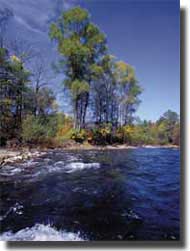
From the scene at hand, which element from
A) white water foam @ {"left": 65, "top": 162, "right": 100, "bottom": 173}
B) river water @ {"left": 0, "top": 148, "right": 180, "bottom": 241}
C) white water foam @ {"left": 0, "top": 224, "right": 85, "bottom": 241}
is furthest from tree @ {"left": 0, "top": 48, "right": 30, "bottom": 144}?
white water foam @ {"left": 0, "top": 224, "right": 85, "bottom": 241}

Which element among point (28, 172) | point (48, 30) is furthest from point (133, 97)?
point (28, 172)

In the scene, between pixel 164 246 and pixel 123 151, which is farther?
pixel 123 151

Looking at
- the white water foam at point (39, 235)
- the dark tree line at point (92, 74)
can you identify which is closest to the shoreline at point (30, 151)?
the dark tree line at point (92, 74)

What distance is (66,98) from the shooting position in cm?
193

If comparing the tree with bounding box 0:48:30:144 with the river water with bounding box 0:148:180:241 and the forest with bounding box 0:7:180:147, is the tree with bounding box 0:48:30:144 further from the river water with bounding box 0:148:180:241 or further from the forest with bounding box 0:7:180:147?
the river water with bounding box 0:148:180:241

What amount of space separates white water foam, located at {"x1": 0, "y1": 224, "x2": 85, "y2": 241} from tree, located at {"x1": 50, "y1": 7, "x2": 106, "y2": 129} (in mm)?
694

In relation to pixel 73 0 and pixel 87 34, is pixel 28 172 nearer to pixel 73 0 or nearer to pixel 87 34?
pixel 87 34

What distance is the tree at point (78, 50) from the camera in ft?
6.19

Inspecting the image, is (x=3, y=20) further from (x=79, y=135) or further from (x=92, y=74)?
(x=79, y=135)

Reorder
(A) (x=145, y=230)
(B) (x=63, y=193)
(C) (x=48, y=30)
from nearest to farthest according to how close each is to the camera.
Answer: (A) (x=145, y=230), (B) (x=63, y=193), (C) (x=48, y=30)

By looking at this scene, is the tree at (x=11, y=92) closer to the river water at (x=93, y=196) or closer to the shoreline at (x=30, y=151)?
the shoreline at (x=30, y=151)

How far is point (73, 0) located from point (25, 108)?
0.80 meters

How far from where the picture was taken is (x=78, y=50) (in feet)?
6.45

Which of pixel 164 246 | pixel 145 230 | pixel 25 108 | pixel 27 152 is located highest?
pixel 25 108
